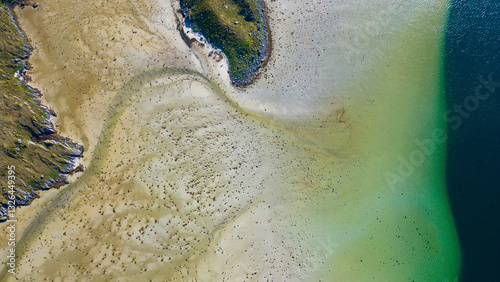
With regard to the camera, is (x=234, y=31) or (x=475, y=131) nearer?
(x=234, y=31)

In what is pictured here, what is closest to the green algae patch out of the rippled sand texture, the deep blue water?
the rippled sand texture

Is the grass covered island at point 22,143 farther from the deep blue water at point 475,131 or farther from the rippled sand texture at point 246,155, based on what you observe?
the deep blue water at point 475,131

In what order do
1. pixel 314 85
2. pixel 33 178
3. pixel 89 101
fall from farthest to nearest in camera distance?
pixel 314 85
pixel 89 101
pixel 33 178

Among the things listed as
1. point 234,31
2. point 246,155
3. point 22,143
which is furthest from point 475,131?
point 22,143

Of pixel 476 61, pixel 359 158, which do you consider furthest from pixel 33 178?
pixel 476 61

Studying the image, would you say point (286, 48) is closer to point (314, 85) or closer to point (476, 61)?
point (314, 85)

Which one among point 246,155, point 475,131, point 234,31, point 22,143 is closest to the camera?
point 22,143

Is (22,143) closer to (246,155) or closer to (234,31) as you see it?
(246,155)

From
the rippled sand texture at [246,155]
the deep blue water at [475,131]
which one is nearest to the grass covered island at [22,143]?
the rippled sand texture at [246,155]
